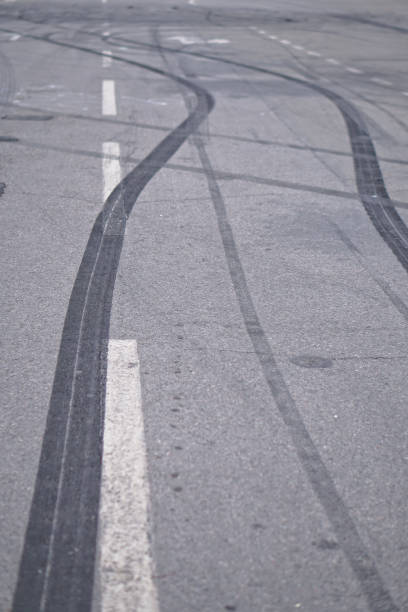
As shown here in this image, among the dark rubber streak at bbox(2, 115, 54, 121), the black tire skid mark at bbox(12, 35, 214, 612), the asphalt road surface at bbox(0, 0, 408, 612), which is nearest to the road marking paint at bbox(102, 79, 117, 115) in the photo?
the asphalt road surface at bbox(0, 0, 408, 612)

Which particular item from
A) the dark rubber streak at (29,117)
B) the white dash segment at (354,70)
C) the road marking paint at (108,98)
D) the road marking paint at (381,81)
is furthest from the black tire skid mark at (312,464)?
the white dash segment at (354,70)

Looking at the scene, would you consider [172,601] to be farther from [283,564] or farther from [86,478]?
[86,478]

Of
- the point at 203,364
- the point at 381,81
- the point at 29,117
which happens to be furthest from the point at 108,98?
the point at 203,364

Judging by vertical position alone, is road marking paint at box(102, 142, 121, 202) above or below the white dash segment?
above

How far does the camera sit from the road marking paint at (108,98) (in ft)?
41.9

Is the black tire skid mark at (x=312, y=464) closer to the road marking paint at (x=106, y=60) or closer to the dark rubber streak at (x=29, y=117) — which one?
the dark rubber streak at (x=29, y=117)

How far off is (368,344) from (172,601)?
2.65 m

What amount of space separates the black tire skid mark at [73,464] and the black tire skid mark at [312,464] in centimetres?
97

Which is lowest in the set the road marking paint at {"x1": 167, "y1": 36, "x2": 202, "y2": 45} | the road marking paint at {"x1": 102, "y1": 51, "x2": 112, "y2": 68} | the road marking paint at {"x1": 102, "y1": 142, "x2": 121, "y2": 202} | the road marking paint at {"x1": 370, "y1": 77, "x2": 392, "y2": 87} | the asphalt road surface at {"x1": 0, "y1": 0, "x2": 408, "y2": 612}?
the road marking paint at {"x1": 167, "y1": 36, "x2": 202, "y2": 45}

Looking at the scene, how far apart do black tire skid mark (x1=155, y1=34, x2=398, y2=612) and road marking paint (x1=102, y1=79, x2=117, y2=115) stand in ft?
22.1

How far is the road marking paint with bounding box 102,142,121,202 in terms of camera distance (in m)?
8.67

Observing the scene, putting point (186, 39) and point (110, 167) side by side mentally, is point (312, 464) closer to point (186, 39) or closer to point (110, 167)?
point (110, 167)

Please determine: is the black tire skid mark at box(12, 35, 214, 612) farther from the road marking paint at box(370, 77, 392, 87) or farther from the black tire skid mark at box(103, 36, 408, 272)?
the road marking paint at box(370, 77, 392, 87)

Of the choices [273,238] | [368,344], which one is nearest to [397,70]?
[273,238]
